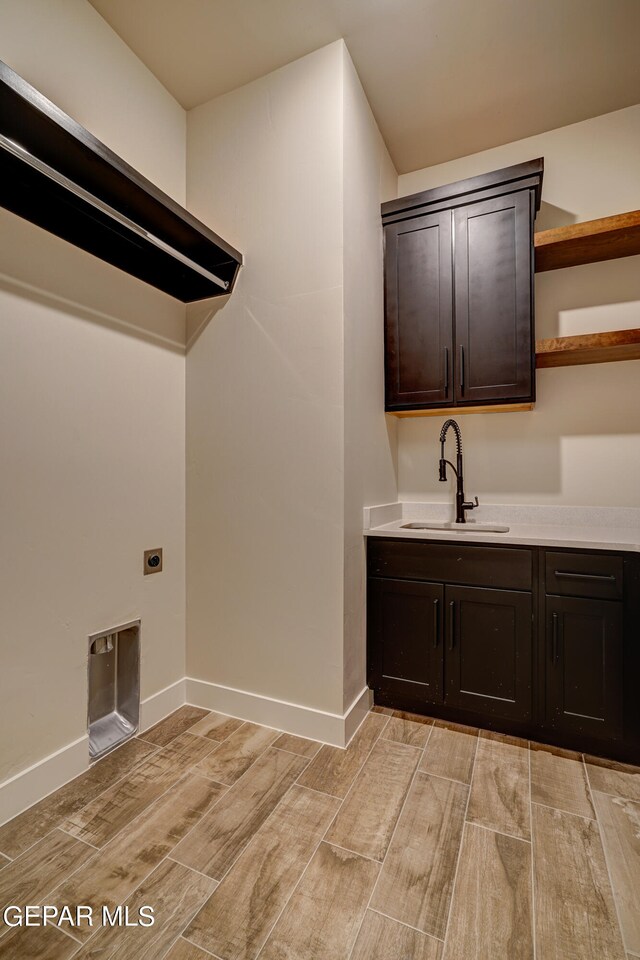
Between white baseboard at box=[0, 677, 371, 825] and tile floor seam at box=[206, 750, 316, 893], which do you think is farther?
white baseboard at box=[0, 677, 371, 825]

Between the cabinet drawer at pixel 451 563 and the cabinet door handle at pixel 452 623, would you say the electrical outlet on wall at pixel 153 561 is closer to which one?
the cabinet drawer at pixel 451 563

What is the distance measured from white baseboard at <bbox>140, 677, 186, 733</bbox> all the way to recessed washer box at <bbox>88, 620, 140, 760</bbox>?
1.8 inches

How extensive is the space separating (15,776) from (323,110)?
286cm

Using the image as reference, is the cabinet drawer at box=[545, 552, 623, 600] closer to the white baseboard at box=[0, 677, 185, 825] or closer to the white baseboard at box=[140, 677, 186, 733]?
the white baseboard at box=[140, 677, 186, 733]

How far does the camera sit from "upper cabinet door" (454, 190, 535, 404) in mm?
2162

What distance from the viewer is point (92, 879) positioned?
128 centimetres

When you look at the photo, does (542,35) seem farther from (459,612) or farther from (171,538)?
(171,538)

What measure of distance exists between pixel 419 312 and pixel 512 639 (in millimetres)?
1660

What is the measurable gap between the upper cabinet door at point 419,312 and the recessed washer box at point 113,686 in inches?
67.9

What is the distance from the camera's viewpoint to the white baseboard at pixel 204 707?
1550 mm

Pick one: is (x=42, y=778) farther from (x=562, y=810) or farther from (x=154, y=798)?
(x=562, y=810)

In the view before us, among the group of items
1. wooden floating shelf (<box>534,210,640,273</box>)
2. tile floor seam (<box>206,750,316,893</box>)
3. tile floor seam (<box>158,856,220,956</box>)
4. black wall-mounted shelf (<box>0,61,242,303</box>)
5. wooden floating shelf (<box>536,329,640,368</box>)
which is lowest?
tile floor seam (<box>206,750,316,893</box>)

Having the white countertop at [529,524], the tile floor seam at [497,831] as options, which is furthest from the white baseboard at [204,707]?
the white countertop at [529,524]

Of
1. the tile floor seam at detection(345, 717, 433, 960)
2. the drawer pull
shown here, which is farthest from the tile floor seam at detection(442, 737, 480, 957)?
the drawer pull
